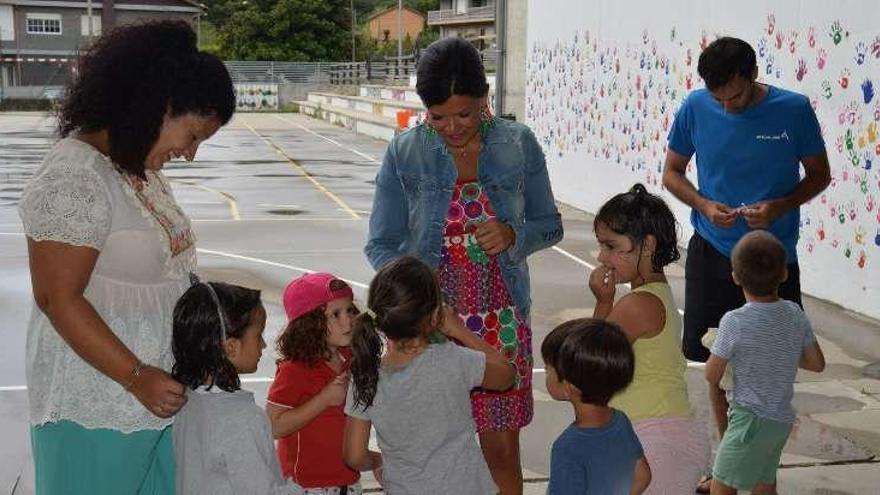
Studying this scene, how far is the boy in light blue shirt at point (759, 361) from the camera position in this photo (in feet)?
12.1

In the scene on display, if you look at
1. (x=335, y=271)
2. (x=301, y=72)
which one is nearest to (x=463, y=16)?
(x=301, y=72)

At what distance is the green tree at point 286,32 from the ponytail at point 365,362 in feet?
221

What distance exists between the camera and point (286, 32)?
226ft

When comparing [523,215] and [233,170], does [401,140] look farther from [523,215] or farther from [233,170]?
[233,170]

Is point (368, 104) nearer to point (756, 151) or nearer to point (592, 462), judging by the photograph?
point (756, 151)

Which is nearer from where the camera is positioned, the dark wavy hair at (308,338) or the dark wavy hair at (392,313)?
the dark wavy hair at (392,313)

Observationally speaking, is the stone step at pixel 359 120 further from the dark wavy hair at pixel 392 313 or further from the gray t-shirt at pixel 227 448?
the gray t-shirt at pixel 227 448

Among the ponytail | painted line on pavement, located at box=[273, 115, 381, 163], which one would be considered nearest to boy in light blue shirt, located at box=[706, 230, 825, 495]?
the ponytail

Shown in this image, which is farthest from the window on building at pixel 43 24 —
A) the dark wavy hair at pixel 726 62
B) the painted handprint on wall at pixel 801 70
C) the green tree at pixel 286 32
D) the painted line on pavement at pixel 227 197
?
the dark wavy hair at pixel 726 62

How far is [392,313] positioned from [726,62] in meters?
1.95

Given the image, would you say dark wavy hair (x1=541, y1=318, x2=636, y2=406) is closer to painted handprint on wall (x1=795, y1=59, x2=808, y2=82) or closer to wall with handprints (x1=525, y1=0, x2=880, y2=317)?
wall with handprints (x1=525, y1=0, x2=880, y2=317)

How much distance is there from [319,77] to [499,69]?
164 ft

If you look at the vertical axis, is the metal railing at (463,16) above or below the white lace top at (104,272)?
above

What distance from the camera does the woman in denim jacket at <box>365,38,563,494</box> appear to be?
3.53 m
